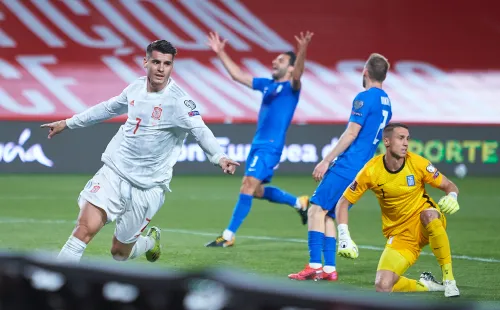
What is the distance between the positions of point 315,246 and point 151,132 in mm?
1709

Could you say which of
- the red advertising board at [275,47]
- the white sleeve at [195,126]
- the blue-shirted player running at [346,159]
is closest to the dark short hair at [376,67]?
the blue-shirted player running at [346,159]

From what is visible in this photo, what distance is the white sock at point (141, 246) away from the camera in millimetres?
7242

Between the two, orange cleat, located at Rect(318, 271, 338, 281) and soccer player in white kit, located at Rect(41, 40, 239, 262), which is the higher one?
soccer player in white kit, located at Rect(41, 40, 239, 262)

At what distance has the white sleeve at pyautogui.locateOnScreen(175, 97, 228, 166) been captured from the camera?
6.37 meters

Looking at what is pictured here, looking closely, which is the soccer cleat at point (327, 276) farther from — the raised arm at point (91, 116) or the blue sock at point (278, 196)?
the blue sock at point (278, 196)

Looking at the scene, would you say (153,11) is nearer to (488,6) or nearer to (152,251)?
(488,6)

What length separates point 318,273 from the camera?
737 cm

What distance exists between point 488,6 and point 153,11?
774 centimetres

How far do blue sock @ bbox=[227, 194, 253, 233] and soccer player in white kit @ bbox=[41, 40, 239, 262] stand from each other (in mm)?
2627

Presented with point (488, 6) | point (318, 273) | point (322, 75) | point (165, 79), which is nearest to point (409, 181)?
point (318, 273)

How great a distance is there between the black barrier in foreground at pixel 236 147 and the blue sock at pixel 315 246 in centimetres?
1025

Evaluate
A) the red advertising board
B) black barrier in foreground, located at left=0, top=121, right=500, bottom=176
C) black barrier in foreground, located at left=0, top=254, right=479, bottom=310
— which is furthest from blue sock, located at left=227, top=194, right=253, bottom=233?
the red advertising board

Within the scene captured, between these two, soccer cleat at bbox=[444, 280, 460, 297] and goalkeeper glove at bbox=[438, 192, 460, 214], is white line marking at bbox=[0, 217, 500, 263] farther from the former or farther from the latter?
goalkeeper glove at bbox=[438, 192, 460, 214]

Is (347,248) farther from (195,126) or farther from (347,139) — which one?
(195,126)
